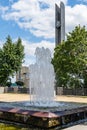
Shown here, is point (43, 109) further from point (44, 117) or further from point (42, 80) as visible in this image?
point (42, 80)

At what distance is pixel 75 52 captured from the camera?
1732 inches

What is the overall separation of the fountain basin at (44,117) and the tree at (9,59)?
135 feet

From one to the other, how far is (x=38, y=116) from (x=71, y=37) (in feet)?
112

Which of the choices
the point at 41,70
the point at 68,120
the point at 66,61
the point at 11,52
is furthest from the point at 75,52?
the point at 68,120

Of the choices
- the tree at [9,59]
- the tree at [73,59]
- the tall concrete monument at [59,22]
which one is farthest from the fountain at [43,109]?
the tall concrete monument at [59,22]

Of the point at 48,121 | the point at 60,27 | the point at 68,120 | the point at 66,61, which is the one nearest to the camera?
the point at 48,121

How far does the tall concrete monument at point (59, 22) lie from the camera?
72.1 metres

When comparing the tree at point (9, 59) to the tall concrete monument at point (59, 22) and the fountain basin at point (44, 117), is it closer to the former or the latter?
the tall concrete monument at point (59, 22)

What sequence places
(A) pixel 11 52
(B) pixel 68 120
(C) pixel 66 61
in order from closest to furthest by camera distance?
(B) pixel 68 120 → (C) pixel 66 61 → (A) pixel 11 52

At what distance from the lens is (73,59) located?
43.1 metres

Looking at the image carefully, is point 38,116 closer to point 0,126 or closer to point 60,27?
point 0,126

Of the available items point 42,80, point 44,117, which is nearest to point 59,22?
point 42,80

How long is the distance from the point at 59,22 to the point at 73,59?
30.6m

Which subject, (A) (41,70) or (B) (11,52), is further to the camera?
(B) (11,52)
